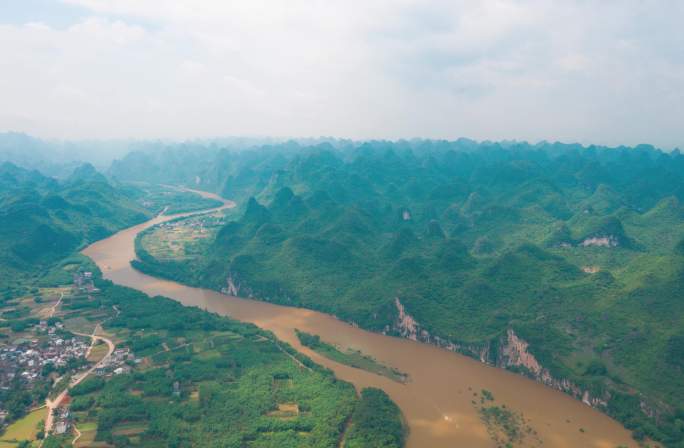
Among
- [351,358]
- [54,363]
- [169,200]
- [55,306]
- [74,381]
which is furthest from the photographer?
[169,200]

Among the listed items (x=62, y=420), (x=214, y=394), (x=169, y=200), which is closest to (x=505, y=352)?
(x=214, y=394)

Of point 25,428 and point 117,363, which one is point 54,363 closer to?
point 117,363

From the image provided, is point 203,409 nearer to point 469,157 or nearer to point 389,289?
point 389,289

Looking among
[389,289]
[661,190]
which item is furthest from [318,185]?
[661,190]

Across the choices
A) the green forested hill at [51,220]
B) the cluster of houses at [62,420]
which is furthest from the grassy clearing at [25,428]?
the green forested hill at [51,220]

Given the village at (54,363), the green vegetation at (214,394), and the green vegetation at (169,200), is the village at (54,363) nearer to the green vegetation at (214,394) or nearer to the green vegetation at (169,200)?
the green vegetation at (214,394)

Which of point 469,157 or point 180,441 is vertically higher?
point 469,157
